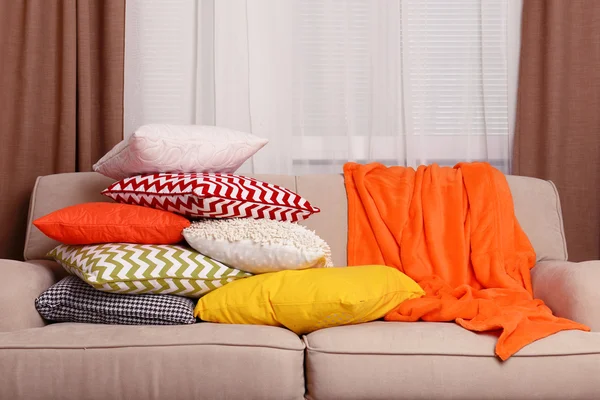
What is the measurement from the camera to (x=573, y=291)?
1.91 meters

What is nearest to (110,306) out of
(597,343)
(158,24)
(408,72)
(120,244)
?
(120,244)

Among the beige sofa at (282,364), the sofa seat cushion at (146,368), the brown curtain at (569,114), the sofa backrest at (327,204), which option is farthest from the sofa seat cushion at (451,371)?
the brown curtain at (569,114)

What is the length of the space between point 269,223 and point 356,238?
0.44 meters

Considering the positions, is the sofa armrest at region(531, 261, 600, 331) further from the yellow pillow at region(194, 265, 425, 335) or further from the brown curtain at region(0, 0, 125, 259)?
the brown curtain at region(0, 0, 125, 259)

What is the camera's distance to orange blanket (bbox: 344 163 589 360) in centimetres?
221

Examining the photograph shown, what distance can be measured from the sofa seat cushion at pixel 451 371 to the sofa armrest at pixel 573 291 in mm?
185

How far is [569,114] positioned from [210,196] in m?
1.70

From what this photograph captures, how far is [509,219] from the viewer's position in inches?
91.4

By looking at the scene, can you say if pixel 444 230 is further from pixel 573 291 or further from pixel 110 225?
pixel 110 225

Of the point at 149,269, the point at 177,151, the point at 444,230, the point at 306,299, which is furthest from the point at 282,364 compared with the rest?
the point at 444,230

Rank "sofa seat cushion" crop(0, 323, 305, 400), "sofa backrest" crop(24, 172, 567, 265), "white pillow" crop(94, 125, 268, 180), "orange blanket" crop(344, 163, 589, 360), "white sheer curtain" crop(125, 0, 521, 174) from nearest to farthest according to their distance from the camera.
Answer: "sofa seat cushion" crop(0, 323, 305, 400) → "white pillow" crop(94, 125, 268, 180) → "orange blanket" crop(344, 163, 589, 360) → "sofa backrest" crop(24, 172, 567, 265) → "white sheer curtain" crop(125, 0, 521, 174)

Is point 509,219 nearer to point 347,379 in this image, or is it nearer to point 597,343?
point 597,343

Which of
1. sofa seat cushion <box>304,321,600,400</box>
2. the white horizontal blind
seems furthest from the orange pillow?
the white horizontal blind

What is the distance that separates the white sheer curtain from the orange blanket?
486 mm
